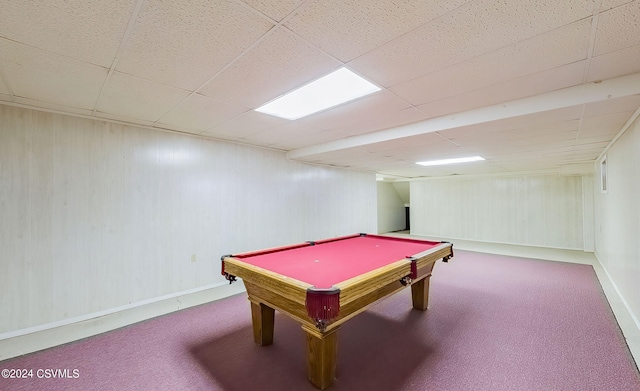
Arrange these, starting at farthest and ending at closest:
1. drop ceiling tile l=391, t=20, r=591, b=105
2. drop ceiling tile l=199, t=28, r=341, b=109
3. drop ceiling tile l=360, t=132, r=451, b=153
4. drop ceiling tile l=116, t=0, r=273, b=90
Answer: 1. drop ceiling tile l=360, t=132, r=451, b=153
2. drop ceiling tile l=199, t=28, r=341, b=109
3. drop ceiling tile l=391, t=20, r=591, b=105
4. drop ceiling tile l=116, t=0, r=273, b=90

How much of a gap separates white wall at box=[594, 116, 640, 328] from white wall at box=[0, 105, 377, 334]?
437 centimetres

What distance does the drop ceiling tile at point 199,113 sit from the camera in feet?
8.03

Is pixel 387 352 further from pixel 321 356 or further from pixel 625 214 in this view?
pixel 625 214

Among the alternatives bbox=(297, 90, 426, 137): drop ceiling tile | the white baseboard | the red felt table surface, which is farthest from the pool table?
bbox=(297, 90, 426, 137): drop ceiling tile

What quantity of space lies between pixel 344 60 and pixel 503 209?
7.70m

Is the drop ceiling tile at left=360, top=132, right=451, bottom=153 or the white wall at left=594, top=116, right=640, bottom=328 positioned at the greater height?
the drop ceiling tile at left=360, top=132, right=451, bottom=153

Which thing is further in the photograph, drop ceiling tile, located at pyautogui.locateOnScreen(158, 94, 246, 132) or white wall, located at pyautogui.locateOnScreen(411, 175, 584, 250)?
white wall, located at pyautogui.locateOnScreen(411, 175, 584, 250)

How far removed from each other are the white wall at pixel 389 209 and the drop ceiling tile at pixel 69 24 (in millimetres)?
8692

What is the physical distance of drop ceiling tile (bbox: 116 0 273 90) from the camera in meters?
1.26

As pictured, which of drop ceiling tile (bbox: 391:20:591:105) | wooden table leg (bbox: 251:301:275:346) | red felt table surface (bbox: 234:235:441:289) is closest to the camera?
drop ceiling tile (bbox: 391:20:591:105)

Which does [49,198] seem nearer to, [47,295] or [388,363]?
[47,295]

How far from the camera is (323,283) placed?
1.80 meters

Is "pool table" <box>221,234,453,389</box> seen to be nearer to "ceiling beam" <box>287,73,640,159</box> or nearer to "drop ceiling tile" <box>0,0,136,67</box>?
"ceiling beam" <box>287,73,640,159</box>

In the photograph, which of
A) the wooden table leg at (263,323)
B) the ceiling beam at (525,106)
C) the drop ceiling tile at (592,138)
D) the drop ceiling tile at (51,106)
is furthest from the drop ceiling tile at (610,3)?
the drop ceiling tile at (51,106)
